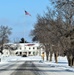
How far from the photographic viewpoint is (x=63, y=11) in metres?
49.3

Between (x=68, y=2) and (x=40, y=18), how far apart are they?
27.1 meters

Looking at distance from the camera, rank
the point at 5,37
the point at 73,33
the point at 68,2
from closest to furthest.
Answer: the point at 68,2 < the point at 73,33 < the point at 5,37

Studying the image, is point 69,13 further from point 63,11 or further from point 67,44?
point 67,44

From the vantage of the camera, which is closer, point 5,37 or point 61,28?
point 61,28

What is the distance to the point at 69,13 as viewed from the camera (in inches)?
1946

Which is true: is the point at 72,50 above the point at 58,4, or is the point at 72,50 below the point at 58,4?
below

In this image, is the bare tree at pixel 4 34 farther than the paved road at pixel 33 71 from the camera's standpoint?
Yes

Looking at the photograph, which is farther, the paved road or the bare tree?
the bare tree

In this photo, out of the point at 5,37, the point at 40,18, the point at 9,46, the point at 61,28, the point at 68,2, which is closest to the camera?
the point at 68,2

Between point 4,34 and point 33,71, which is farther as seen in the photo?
point 4,34

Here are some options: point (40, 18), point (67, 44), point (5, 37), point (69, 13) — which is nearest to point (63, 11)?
point (69, 13)

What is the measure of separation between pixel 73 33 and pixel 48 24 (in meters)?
16.2

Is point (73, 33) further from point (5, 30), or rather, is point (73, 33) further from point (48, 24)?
point (5, 30)

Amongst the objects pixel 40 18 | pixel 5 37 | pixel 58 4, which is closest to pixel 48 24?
pixel 40 18
